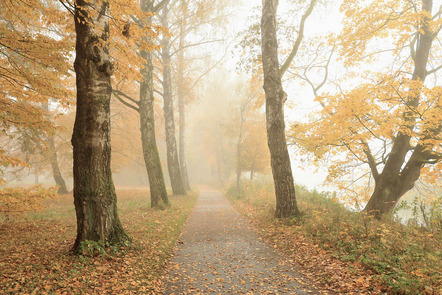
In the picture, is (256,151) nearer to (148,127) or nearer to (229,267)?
(148,127)

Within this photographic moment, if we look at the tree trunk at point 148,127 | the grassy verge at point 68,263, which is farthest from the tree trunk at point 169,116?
the grassy verge at point 68,263

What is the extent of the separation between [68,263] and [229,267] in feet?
10.2

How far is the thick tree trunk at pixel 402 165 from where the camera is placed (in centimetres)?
852

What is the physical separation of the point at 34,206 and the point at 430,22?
12977 millimetres

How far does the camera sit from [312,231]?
672cm

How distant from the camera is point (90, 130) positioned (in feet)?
16.4

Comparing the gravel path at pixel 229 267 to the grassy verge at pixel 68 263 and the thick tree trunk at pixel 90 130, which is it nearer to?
the grassy verge at pixel 68 263

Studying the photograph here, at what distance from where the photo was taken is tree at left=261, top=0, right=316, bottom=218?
8.27 meters

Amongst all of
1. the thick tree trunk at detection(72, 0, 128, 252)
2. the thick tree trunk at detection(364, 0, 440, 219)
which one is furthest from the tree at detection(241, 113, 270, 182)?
the thick tree trunk at detection(72, 0, 128, 252)

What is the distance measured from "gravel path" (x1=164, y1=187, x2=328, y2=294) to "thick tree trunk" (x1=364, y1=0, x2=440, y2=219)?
5012 mm

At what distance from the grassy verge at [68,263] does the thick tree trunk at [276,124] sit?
153 inches

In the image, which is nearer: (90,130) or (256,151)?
(90,130)

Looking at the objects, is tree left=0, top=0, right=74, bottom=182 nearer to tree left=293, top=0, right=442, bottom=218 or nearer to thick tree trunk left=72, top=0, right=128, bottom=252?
thick tree trunk left=72, top=0, right=128, bottom=252

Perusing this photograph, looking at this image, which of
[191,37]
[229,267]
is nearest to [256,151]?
[191,37]
